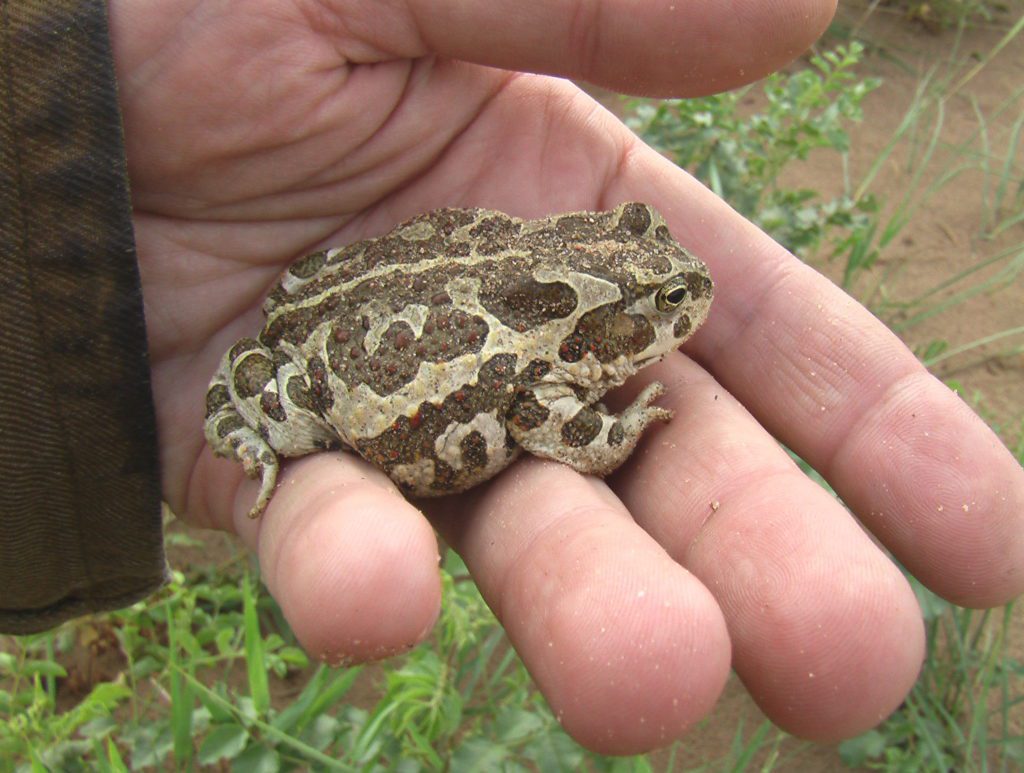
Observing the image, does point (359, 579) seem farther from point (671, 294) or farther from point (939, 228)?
point (939, 228)

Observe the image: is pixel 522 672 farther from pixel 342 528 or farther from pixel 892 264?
pixel 892 264

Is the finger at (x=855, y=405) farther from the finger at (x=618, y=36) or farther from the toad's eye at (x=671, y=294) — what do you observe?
the finger at (x=618, y=36)

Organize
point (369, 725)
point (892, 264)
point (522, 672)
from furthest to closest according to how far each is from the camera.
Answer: point (892, 264) → point (522, 672) → point (369, 725)

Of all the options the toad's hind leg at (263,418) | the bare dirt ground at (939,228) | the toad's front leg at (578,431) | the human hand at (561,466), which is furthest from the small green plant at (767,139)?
the toad's hind leg at (263,418)

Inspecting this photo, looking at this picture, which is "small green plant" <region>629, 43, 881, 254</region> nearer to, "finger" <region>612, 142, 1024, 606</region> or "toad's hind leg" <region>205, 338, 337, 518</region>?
"finger" <region>612, 142, 1024, 606</region>

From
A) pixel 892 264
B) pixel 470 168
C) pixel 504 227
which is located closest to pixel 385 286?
pixel 504 227
